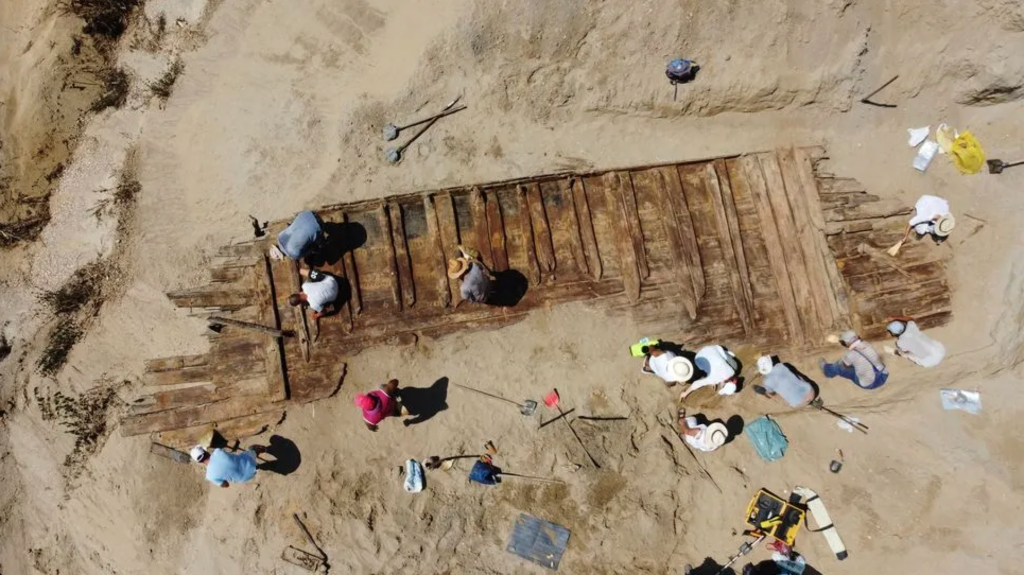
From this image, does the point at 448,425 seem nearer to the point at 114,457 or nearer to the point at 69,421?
the point at 114,457

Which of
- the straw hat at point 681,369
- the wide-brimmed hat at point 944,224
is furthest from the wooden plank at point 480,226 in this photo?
the wide-brimmed hat at point 944,224

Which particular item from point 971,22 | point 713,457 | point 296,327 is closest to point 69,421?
point 296,327

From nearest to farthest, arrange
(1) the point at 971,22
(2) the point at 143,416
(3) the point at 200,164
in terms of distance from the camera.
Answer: (2) the point at 143,416 < (1) the point at 971,22 < (3) the point at 200,164

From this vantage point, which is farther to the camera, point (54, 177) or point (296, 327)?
point (54, 177)

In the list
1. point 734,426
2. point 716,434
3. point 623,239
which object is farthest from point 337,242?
point 734,426

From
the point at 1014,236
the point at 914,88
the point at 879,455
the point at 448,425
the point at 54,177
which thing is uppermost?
the point at 54,177

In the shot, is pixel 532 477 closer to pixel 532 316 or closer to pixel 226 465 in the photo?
pixel 532 316
